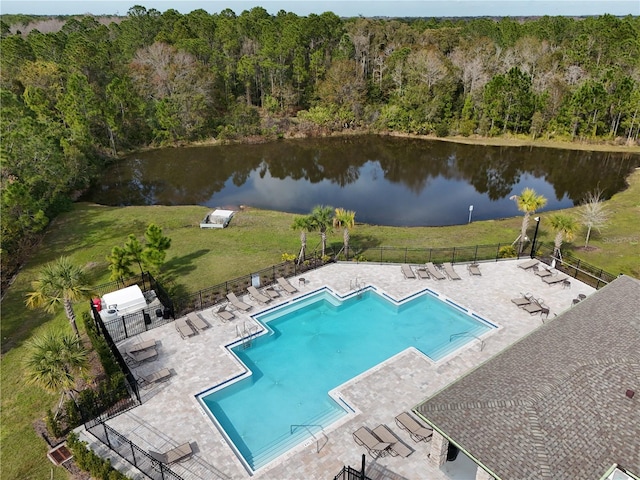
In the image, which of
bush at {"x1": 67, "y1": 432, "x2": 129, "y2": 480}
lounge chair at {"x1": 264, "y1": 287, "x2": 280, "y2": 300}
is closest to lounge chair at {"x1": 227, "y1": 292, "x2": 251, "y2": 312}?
lounge chair at {"x1": 264, "y1": 287, "x2": 280, "y2": 300}

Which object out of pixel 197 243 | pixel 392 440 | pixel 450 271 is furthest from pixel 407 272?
pixel 197 243

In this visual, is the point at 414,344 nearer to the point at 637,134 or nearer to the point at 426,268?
the point at 426,268

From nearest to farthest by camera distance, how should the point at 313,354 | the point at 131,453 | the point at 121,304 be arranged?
the point at 131,453 < the point at 313,354 < the point at 121,304

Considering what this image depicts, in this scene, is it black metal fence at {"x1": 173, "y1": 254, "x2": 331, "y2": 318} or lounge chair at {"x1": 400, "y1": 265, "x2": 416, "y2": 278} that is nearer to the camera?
black metal fence at {"x1": 173, "y1": 254, "x2": 331, "y2": 318}

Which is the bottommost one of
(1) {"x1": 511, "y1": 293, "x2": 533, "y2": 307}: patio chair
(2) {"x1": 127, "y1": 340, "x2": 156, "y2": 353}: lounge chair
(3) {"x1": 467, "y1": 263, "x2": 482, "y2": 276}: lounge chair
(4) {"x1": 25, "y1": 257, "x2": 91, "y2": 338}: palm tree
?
(2) {"x1": 127, "y1": 340, "x2": 156, "y2": 353}: lounge chair

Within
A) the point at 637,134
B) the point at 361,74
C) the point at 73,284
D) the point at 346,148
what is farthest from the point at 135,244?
the point at 637,134

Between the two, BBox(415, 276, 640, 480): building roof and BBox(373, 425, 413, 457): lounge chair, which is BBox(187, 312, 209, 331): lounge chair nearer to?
BBox(373, 425, 413, 457): lounge chair

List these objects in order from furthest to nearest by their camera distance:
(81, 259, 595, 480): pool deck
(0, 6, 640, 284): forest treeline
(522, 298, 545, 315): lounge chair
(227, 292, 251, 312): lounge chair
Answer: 1. (0, 6, 640, 284): forest treeline
2. (227, 292, 251, 312): lounge chair
3. (522, 298, 545, 315): lounge chair
4. (81, 259, 595, 480): pool deck

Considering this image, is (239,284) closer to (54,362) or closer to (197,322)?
(197,322)
